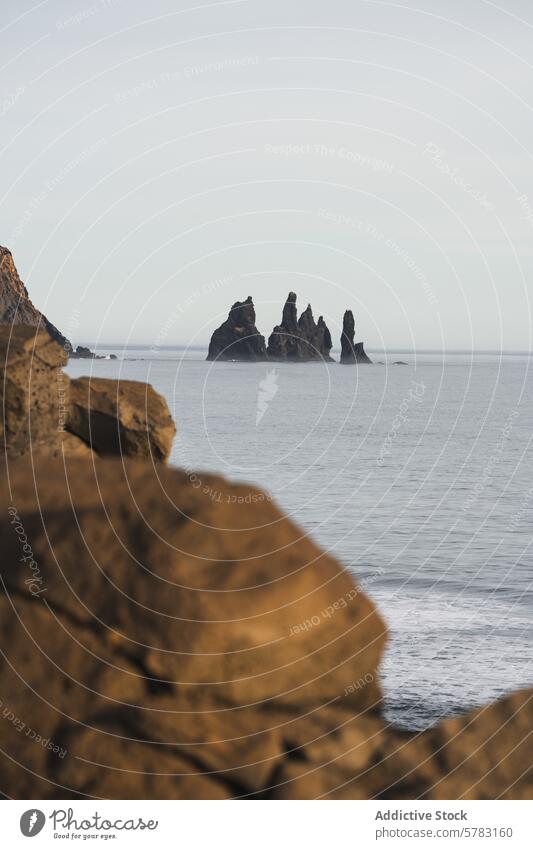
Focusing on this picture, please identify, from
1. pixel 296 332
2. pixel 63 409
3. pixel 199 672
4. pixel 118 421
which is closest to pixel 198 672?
pixel 199 672

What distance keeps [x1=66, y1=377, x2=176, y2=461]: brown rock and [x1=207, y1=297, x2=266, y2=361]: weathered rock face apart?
71.2 m

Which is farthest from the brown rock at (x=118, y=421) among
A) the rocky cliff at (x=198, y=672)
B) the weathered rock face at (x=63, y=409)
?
the rocky cliff at (x=198, y=672)

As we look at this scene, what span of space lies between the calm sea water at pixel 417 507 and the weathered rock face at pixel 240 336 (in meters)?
6.01

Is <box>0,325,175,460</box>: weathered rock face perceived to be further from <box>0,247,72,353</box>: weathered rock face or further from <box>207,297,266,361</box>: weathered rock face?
<box>207,297,266,361</box>: weathered rock face

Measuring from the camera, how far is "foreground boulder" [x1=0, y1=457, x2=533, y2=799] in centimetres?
675

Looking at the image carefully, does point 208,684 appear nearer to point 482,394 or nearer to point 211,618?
point 211,618

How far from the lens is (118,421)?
9.53m

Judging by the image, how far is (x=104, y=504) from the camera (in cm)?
718

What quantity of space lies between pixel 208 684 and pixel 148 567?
865mm

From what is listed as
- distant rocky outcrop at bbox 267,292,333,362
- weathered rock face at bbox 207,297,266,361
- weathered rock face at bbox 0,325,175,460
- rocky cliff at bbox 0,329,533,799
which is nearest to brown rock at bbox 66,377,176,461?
weathered rock face at bbox 0,325,175,460

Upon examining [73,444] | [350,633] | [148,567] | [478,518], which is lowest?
[478,518]

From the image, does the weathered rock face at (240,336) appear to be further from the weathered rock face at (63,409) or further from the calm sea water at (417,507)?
the weathered rock face at (63,409)

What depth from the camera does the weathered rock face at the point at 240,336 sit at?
296 feet
